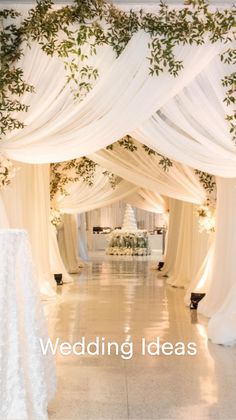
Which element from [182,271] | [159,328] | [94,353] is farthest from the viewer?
[182,271]

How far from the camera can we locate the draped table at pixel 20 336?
2629mm

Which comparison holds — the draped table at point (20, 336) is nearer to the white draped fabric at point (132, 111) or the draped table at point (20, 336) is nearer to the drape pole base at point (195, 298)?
the white draped fabric at point (132, 111)

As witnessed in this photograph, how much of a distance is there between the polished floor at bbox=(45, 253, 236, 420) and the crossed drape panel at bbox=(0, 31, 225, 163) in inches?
63.7

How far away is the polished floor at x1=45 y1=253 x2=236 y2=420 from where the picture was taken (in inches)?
122

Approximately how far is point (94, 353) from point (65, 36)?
2.46 metres

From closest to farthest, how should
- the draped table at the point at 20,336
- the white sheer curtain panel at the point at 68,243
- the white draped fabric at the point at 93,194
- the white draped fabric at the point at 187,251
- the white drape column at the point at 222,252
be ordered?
1. the draped table at the point at 20,336
2. the white drape column at the point at 222,252
3. the white draped fabric at the point at 187,251
4. the white draped fabric at the point at 93,194
5. the white sheer curtain panel at the point at 68,243

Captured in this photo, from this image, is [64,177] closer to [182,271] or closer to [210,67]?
[182,271]

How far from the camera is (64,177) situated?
31.8ft

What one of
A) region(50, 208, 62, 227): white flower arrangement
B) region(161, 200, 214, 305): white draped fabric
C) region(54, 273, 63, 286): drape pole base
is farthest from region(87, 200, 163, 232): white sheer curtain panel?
region(54, 273, 63, 286): drape pole base

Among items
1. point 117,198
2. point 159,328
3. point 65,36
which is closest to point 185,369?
point 159,328

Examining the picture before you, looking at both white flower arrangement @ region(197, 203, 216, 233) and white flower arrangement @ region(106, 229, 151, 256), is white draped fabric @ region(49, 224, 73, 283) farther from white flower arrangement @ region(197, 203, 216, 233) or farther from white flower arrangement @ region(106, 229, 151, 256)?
white flower arrangement @ region(106, 229, 151, 256)

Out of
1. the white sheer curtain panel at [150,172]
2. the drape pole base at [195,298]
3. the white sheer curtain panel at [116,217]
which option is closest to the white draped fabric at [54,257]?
the white sheer curtain panel at [150,172]

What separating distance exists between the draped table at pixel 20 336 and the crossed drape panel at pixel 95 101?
5.96 ft

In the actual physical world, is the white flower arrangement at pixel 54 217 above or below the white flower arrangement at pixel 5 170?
below
